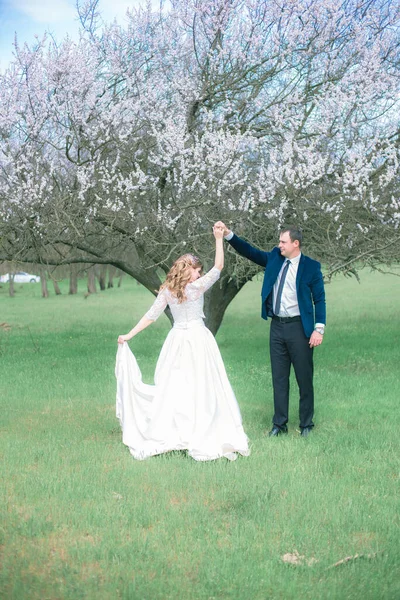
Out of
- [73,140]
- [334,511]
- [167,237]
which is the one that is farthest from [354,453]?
[73,140]

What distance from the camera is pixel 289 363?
25.0 feet

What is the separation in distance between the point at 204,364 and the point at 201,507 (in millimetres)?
1985

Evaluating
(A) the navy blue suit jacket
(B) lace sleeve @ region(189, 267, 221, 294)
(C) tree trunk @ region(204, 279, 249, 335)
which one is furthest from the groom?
(C) tree trunk @ region(204, 279, 249, 335)

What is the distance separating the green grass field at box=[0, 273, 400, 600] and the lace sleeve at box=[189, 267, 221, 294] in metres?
1.59

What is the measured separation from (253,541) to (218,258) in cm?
301

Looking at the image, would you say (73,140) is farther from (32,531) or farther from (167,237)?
(32,531)

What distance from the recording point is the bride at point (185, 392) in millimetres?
6727

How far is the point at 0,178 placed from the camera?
12070mm

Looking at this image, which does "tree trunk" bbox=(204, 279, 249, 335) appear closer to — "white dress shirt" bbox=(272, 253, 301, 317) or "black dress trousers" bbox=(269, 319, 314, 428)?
"black dress trousers" bbox=(269, 319, 314, 428)

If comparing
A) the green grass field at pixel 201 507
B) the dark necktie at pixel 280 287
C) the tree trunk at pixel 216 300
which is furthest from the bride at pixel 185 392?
the tree trunk at pixel 216 300

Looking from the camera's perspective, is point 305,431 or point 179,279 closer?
point 179,279

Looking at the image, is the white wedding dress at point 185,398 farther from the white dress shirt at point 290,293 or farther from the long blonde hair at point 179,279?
the white dress shirt at point 290,293

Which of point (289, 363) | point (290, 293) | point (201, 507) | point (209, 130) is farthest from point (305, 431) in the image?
point (209, 130)

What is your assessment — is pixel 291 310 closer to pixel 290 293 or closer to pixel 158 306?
pixel 290 293
